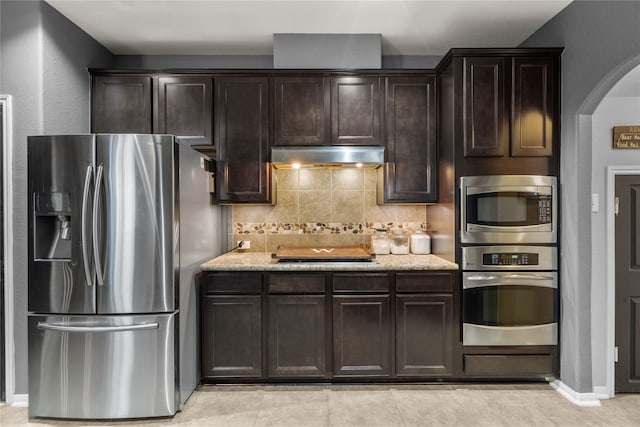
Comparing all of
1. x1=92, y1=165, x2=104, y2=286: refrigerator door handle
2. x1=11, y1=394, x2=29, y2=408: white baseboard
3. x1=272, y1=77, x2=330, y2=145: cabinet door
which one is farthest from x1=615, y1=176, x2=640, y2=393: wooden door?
x1=11, y1=394, x2=29, y2=408: white baseboard

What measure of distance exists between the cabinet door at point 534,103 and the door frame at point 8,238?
3.56 m

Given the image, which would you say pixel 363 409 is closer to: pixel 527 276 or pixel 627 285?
pixel 527 276

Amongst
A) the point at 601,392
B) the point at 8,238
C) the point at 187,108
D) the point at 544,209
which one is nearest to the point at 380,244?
the point at 544,209

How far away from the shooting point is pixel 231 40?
351 centimetres

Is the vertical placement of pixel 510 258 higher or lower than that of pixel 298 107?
lower

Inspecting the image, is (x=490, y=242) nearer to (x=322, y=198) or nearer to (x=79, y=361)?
(x=322, y=198)

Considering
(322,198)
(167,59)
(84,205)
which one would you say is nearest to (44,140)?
(84,205)

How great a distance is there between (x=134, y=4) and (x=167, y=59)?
92cm

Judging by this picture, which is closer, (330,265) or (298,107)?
(330,265)

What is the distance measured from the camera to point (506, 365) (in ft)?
9.75

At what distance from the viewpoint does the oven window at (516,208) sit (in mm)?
2930

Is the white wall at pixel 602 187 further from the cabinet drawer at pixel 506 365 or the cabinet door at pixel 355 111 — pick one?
the cabinet door at pixel 355 111

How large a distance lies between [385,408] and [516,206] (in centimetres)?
171

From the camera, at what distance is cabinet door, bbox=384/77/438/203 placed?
3.36m
